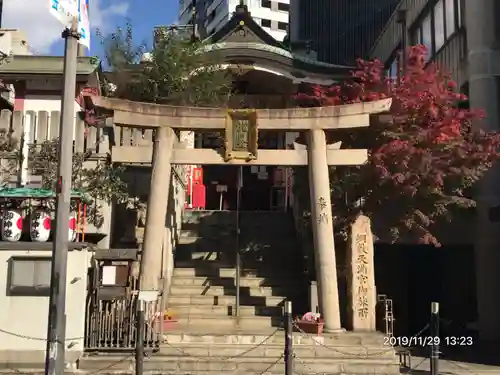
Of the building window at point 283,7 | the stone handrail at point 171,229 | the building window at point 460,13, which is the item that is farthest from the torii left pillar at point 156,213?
the building window at point 283,7

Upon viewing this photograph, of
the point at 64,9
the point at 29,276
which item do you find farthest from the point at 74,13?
the point at 29,276

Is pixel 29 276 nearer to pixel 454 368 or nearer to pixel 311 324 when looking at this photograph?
pixel 311 324

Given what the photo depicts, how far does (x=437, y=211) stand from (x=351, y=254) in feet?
8.36

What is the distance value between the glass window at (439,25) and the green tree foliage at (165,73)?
7340 mm

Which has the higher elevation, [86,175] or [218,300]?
[86,175]

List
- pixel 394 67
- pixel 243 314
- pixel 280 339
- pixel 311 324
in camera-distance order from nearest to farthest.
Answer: pixel 280 339 < pixel 311 324 < pixel 243 314 < pixel 394 67

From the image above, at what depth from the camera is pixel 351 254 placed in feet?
46.0

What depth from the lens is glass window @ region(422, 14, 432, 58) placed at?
2073 centimetres

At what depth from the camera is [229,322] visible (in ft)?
46.4

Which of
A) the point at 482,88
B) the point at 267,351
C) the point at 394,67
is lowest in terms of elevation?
the point at 267,351

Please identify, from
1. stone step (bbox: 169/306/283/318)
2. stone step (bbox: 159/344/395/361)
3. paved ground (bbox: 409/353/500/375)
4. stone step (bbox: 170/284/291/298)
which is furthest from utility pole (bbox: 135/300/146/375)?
paved ground (bbox: 409/353/500/375)

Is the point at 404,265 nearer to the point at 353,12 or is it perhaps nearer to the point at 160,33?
the point at 160,33

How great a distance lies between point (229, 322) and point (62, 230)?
626 centimetres

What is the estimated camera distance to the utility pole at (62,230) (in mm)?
8625
